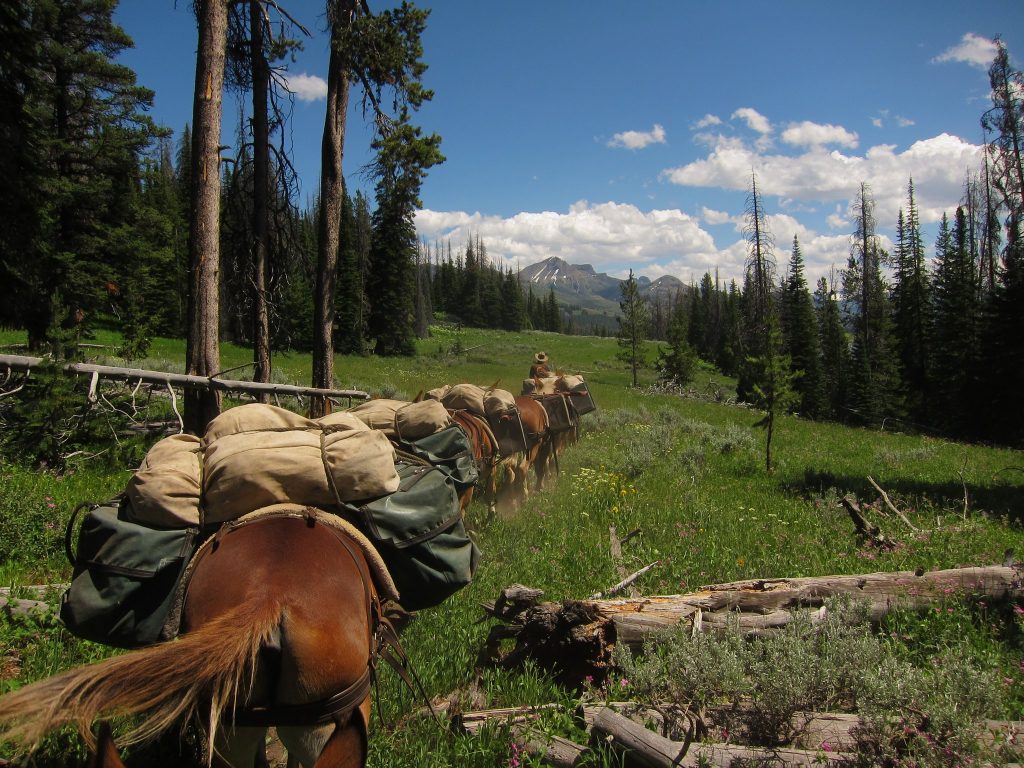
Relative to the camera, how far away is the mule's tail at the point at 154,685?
67.9 inches

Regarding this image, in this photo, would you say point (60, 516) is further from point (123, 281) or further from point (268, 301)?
point (123, 281)

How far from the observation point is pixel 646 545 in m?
7.22

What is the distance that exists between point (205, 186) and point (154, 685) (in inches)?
256

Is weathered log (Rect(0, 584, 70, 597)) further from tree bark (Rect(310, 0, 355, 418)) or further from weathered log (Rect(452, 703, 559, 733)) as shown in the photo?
tree bark (Rect(310, 0, 355, 418))

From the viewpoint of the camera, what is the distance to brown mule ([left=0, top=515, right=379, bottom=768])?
182cm

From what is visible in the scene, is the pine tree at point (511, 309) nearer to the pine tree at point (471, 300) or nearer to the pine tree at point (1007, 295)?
the pine tree at point (471, 300)

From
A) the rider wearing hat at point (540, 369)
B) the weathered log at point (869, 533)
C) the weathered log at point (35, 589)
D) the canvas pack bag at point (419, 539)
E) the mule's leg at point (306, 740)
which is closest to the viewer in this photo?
the mule's leg at point (306, 740)

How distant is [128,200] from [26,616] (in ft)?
96.5

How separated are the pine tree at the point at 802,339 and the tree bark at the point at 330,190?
40.6 m

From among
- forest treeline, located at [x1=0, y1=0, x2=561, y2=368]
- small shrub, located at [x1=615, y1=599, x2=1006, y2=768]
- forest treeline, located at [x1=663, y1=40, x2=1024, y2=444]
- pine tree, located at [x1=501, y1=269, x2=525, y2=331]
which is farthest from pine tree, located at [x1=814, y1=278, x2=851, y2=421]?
pine tree, located at [x1=501, y1=269, x2=525, y2=331]

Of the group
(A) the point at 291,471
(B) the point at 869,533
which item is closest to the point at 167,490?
(A) the point at 291,471

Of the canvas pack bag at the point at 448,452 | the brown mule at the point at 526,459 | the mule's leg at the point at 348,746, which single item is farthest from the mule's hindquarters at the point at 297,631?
the brown mule at the point at 526,459

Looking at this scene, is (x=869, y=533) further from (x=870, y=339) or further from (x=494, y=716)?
(x=870, y=339)

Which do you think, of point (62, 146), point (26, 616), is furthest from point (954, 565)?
point (62, 146)
